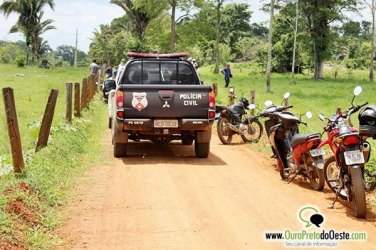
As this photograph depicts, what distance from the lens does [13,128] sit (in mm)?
6996

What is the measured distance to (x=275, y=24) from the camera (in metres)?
58.8

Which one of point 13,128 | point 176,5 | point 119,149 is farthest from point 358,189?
point 176,5

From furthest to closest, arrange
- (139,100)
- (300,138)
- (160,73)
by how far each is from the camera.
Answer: (160,73), (139,100), (300,138)

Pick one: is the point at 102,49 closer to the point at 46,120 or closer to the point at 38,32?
the point at 38,32

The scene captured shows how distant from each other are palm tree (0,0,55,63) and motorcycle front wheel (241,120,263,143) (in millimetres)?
50866

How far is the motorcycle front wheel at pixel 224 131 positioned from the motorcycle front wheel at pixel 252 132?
1.13ft

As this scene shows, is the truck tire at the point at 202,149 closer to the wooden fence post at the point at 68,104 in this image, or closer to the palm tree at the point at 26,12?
the wooden fence post at the point at 68,104

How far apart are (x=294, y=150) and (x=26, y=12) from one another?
56593 mm

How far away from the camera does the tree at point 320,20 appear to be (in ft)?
164

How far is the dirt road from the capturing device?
5.48 m

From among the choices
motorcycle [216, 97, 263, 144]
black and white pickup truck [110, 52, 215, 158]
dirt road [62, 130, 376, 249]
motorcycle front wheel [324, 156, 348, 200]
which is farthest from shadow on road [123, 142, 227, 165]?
motorcycle front wheel [324, 156, 348, 200]

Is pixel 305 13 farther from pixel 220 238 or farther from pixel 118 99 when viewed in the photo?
pixel 220 238

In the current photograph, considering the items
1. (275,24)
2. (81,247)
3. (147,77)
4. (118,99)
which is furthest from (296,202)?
(275,24)

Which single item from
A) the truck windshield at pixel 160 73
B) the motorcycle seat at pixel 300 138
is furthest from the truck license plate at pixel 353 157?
the truck windshield at pixel 160 73
